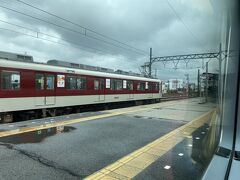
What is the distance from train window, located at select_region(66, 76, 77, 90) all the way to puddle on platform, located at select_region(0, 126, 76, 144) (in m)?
6.40

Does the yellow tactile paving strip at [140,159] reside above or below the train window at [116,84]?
below

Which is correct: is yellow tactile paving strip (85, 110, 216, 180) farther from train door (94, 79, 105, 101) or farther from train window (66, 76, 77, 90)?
train door (94, 79, 105, 101)

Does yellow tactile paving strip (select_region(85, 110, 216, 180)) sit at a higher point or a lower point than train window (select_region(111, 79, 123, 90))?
lower

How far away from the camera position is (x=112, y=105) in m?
19.0

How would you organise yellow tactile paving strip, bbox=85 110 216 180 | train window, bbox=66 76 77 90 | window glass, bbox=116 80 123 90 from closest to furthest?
yellow tactile paving strip, bbox=85 110 216 180 < train window, bbox=66 76 77 90 < window glass, bbox=116 80 123 90

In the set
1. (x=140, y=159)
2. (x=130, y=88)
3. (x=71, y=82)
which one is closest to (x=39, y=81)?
(x=71, y=82)

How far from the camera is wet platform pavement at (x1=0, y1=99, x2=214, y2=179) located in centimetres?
410

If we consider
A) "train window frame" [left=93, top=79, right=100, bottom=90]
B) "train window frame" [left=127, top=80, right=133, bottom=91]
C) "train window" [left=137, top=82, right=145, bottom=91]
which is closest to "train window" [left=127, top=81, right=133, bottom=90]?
"train window frame" [left=127, top=80, right=133, bottom=91]

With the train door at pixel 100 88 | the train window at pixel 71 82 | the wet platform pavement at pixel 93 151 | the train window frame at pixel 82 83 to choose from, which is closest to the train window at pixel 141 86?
the train door at pixel 100 88

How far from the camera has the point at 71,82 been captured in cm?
1419

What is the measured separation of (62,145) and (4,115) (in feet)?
20.1

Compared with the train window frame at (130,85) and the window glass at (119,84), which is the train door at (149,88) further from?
the window glass at (119,84)

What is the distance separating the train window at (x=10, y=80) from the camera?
34.3 feet

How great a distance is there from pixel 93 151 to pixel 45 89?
303 inches
